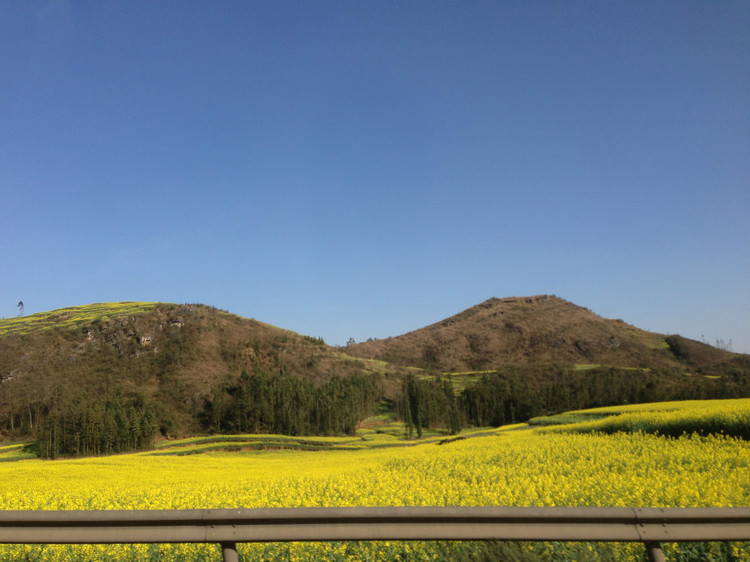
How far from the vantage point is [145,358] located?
359ft

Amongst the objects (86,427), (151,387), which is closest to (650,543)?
(86,427)

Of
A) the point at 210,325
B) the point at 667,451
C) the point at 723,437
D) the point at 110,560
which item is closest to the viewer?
the point at 110,560

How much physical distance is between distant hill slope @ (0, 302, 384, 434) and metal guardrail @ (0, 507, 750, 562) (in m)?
85.6

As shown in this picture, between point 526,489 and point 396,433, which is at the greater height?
point 526,489

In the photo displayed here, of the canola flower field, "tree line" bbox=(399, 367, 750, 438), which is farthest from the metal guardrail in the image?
"tree line" bbox=(399, 367, 750, 438)

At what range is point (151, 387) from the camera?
99.8m

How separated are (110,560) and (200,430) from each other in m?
93.4

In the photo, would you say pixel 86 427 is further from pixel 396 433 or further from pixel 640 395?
pixel 640 395

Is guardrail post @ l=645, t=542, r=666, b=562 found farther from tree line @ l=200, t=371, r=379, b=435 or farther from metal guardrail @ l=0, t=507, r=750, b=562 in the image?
tree line @ l=200, t=371, r=379, b=435

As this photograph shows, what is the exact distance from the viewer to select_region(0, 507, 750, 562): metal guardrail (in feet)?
12.8

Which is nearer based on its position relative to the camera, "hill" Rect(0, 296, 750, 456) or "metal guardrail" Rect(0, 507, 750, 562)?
"metal guardrail" Rect(0, 507, 750, 562)

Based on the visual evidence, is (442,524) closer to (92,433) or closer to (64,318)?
(92,433)

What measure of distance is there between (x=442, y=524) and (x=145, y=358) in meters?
119

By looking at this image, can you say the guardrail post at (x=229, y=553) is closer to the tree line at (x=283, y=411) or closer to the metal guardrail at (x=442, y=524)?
the metal guardrail at (x=442, y=524)
